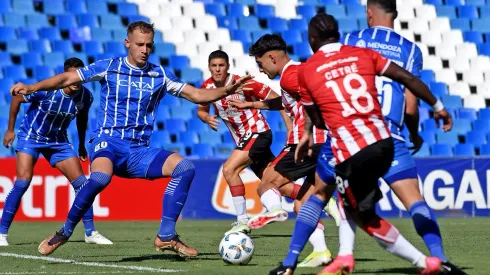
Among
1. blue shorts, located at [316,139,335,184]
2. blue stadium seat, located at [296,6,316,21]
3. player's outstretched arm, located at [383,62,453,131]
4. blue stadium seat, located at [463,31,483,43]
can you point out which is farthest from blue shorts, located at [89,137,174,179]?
blue stadium seat, located at [463,31,483,43]

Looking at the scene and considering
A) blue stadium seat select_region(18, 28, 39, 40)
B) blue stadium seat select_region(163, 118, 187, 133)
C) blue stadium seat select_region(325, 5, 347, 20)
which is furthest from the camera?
blue stadium seat select_region(325, 5, 347, 20)

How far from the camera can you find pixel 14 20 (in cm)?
1978

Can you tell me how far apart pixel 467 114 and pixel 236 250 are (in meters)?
14.4

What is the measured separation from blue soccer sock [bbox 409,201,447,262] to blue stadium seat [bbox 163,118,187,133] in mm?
Result: 13056

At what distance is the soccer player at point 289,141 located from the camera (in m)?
7.66

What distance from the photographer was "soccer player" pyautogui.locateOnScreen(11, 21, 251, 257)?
8094 mm

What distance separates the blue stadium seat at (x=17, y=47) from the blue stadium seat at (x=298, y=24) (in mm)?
Answer: 6103

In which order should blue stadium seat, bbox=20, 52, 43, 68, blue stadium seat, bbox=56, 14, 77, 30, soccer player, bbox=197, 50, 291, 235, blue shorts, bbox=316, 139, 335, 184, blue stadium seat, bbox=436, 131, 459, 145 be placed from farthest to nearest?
blue stadium seat, bbox=436, 131, 459, 145 < blue stadium seat, bbox=56, 14, 77, 30 < blue stadium seat, bbox=20, 52, 43, 68 < soccer player, bbox=197, 50, 291, 235 < blue shorts, bbox=316, 139, 335, 184

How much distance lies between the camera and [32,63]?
19.2 metres

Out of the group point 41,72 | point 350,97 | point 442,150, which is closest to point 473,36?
point 442,150

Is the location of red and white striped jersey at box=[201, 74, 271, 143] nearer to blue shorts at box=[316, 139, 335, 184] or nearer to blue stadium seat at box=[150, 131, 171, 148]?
blue shorts at box=[316, 139, 335, 184]

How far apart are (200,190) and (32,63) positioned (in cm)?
488

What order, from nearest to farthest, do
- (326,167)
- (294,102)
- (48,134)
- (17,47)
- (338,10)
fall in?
(326,167) < (294,102) < (48,134) < (17,47) < (338,10)

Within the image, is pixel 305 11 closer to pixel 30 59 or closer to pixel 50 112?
pixel 30 59
